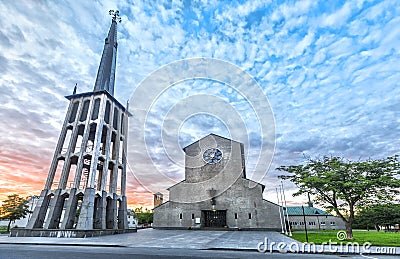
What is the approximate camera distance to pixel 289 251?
447 inches

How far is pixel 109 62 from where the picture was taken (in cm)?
3356

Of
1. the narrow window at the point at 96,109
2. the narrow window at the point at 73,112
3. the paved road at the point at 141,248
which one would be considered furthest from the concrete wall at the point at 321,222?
the narrow window at the point at 73,112

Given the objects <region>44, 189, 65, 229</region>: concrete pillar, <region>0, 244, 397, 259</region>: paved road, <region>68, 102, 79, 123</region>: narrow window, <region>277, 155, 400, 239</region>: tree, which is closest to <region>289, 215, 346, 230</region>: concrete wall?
<region>277, 155, 400, 239</region>: tree

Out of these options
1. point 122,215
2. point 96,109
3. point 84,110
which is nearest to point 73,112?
point 84,110

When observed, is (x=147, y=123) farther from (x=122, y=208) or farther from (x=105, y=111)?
(x=122, y=208)

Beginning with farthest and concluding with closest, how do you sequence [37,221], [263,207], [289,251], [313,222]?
[313,222], [263,207], [37,221], [289,251]

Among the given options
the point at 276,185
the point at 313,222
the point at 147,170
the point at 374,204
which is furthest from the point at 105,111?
the point at 313,222

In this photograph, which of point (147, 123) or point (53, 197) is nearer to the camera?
point (53, 197)

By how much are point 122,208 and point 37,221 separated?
928 centimetres

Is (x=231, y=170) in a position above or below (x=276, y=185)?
above

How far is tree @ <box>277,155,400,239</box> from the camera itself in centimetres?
1839

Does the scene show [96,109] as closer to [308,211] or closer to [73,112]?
[73,112]

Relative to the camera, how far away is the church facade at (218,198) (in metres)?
32.9

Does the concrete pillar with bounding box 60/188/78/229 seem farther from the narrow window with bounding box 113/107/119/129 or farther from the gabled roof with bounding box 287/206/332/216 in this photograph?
the gabled roof with bounding box 287/206/332/216
